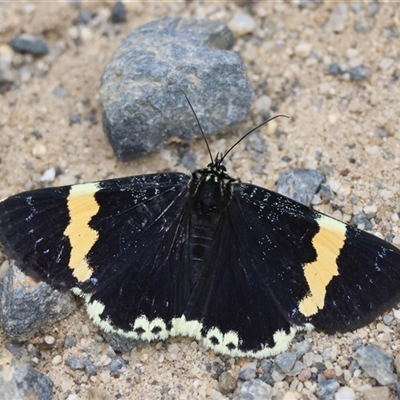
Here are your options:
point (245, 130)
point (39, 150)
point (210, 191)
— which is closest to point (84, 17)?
point (39, 150)

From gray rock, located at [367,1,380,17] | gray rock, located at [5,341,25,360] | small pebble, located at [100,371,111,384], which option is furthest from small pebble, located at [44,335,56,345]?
gray rock, located at [367,1,380,17]

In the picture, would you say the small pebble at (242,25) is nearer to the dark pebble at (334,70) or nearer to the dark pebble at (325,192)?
the dark pebble at (334,70)

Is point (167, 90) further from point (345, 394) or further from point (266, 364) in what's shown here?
point (345, 394)

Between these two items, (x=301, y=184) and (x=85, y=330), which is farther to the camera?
(x=301, y=184)

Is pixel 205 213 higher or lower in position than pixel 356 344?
higher

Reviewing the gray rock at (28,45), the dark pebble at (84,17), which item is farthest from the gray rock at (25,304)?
the dark pebble at (84,17)
